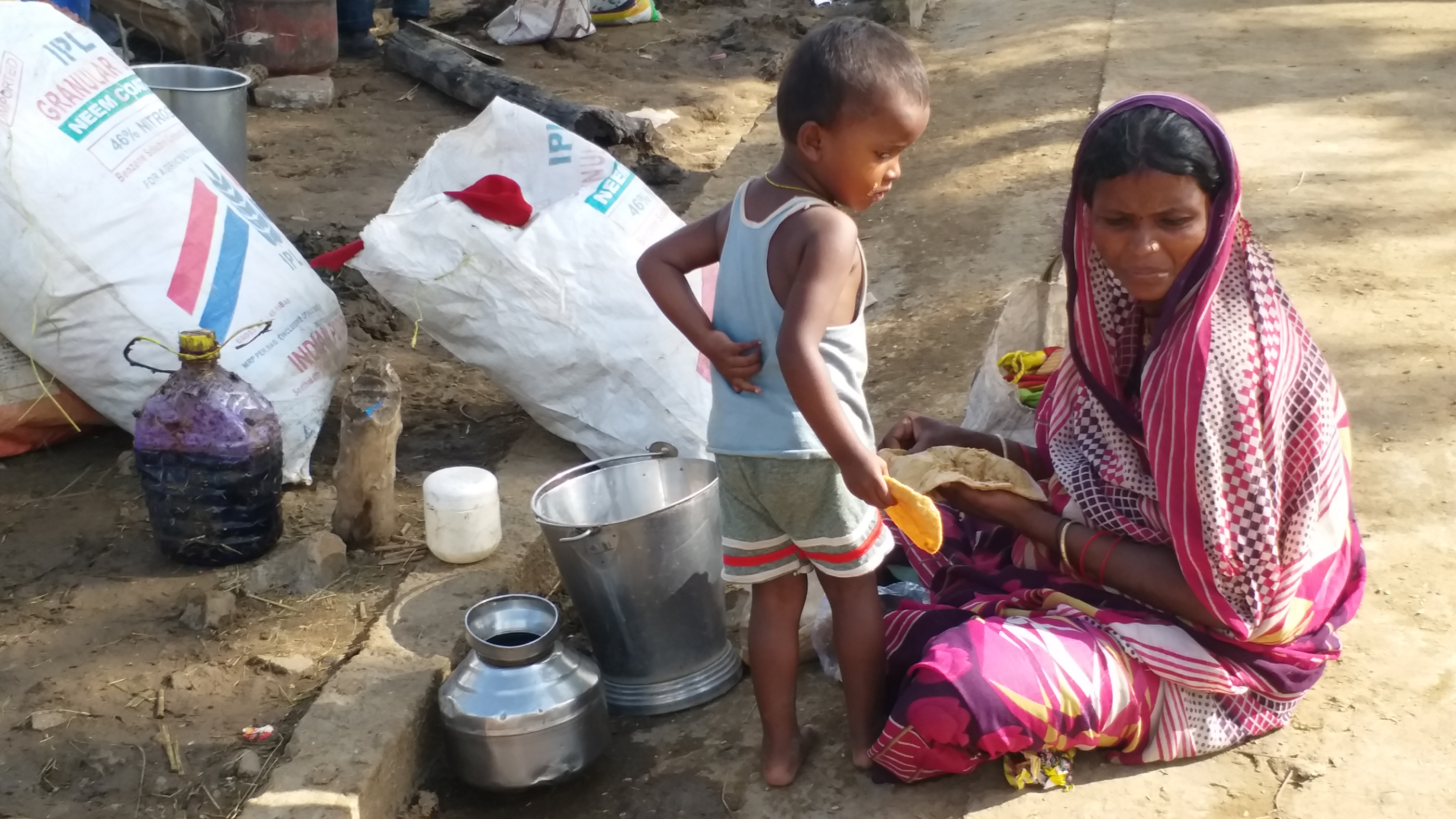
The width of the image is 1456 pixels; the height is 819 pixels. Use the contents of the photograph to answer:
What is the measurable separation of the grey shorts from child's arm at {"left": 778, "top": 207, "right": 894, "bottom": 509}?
17 cm

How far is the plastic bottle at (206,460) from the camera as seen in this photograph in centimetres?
296

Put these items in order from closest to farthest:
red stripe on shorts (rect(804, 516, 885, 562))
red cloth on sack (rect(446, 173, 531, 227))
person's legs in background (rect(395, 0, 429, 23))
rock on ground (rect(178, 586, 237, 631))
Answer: red stripe on shorts (rect(804, 516, 885, 562)) < rock on ground (rect(178, 586, 237, 631)) < red cloth on sack (rect(446, 173, 531, 227)) < person's legs in background (rect(395, 0, 429, 23))

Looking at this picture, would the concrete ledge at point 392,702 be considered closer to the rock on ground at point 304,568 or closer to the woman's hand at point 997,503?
the rock on ground at point 304,568

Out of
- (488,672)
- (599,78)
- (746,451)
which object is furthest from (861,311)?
(599,78)

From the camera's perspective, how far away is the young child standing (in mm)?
2027

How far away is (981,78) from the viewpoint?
7.21m

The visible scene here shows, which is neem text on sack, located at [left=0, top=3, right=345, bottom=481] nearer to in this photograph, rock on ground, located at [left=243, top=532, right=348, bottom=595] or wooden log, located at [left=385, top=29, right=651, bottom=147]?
rock on ground, located at [left=243, top=532, right=348, bottom=595]

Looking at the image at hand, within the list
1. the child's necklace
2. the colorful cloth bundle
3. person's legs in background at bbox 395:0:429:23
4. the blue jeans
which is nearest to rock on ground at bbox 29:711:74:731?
the child's necklace

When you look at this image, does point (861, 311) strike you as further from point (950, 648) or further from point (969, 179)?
point (969, 179)

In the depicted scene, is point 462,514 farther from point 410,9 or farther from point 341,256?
point 410,9

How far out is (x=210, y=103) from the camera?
444 centimetres

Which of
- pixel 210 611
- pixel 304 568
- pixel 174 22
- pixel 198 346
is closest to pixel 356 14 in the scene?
pixel 174 22

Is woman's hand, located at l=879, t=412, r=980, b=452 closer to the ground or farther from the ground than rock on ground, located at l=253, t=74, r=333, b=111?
farther from the ground

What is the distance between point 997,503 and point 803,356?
0.62 m
